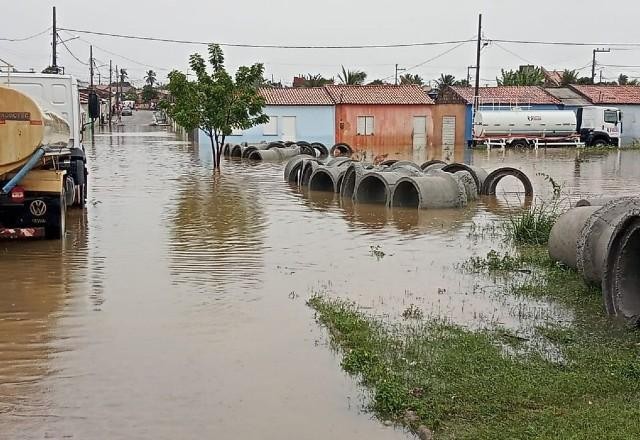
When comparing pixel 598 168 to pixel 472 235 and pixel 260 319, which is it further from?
pixel 260 319

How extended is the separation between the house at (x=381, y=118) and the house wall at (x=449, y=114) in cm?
39

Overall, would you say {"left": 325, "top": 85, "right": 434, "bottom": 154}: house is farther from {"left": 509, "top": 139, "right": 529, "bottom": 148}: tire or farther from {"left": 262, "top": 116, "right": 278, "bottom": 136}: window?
{"left": 509, "top": 139, "right": 529, "bottom": 148}: tire

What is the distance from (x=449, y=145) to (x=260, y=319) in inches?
1794

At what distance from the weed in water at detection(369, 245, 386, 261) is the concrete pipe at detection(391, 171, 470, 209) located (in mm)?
4608

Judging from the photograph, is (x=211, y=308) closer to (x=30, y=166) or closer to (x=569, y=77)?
(x=30, y=166)

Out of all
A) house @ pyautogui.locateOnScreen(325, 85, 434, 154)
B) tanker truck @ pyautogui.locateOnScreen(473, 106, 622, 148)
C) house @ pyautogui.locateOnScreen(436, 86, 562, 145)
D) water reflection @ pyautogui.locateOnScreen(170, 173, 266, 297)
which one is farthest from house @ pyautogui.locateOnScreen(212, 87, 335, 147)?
water reflection @ pyautogui.locateOnScreen(170, 173, 266, 297)

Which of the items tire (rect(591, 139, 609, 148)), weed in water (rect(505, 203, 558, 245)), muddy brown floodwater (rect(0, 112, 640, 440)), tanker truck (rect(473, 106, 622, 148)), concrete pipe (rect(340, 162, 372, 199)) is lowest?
muddy brown floodwater (rect(0, 112, 640, 440))

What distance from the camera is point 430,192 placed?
17.3 metres

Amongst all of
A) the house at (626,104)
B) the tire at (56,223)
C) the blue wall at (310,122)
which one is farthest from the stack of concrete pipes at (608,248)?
the house at (626,104)

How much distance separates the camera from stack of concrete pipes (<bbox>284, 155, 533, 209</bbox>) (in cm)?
1752

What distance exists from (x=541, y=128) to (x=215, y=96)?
27.2 m

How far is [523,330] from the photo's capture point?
782 centimetres

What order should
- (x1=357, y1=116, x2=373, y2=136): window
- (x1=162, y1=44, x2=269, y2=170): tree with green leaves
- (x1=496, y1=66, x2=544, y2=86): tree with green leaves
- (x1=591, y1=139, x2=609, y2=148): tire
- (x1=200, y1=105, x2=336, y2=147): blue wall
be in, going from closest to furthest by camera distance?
(x1=162, y1=44, x2=269, y2=170): tree with green leaves
(x1=591, y1=139, x2=609, y2=148): tire
(x1=200, y1=105, x2=336, y2=147): blue wall
(x1=357, y1=116, x2=373, y2=136): window
(x1=496, y1=66, x2=544, y2=86): tree with green leaves

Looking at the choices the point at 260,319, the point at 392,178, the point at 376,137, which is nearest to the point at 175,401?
the point at 260,319
